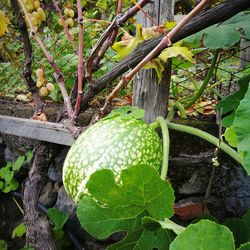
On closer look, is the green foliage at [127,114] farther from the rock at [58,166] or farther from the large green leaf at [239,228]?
the rock at [58,166]

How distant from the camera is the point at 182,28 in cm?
103

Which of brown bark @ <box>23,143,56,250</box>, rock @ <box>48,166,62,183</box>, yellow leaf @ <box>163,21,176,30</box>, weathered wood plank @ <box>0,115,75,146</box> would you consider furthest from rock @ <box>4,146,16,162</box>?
yellow leaf @ <box>163,21,176,30</box>

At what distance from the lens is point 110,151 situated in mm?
959

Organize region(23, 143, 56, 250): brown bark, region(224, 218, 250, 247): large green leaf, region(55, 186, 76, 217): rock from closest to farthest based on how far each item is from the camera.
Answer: region(224, 218, 250, 247): large green leaf, region(23, 143, 56, 250): brown bark, region(55, 186, 76, 217): rock

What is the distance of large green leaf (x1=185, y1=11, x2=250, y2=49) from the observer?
3.40 ft

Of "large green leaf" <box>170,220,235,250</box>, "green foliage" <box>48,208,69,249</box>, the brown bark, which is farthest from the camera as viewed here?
"green foliage" <box>48,208,69,249</box>

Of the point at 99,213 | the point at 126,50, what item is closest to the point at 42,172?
the point at 126,50

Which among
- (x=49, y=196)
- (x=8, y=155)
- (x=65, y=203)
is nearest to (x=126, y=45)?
(x=65, y=203)

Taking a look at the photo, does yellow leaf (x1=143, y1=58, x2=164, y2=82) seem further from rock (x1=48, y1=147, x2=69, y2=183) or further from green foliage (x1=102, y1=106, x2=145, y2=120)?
rock (x1=48, y1=147, x2=69, y2=183)

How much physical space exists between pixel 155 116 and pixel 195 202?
39 cm

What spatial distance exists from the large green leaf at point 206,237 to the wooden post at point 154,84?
2.25 ft

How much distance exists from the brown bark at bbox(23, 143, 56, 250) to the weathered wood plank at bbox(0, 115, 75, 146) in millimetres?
75

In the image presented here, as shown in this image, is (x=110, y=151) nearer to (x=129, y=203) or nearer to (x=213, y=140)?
(x=129, y=203)

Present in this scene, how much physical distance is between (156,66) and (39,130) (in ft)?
2.77
